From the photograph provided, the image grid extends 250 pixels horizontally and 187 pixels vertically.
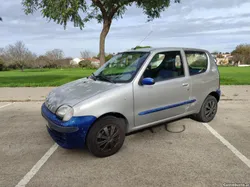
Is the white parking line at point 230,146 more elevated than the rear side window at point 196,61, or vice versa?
the rear side window at point 196,61

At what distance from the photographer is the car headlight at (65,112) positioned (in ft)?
9.61

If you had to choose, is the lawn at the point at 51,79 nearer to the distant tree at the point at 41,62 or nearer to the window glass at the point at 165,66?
the window glass at the point at 165,66

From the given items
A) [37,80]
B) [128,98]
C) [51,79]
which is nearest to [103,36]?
[51,79]

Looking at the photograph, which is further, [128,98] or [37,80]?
[37,80]

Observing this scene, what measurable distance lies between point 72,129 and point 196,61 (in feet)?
10.1

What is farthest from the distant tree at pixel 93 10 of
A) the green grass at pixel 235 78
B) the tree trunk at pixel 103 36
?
the green grass at pixel 235 78

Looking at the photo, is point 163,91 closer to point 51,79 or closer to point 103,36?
point 103,36

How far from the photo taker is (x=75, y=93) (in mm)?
3299

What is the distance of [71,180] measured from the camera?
2.64 metres

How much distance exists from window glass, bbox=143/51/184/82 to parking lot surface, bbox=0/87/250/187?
1.22 m

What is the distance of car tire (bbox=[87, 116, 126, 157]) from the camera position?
3.06 metres

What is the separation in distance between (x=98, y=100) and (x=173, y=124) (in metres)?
2.36

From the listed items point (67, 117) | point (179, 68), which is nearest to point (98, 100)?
point (67, 117)

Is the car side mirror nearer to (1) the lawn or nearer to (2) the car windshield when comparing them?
(2) the car windshield
